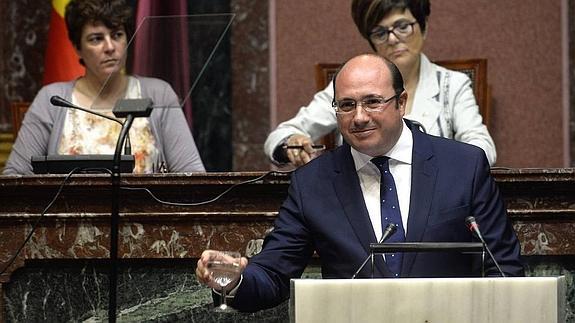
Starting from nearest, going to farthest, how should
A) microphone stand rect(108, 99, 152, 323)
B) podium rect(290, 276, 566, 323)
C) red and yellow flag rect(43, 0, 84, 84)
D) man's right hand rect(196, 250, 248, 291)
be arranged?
podium rect(290, 276, 566, 323), man's right hand rect(196, 250, 248, 291), microphone stand rect(108, 99, 152, 323), red and yellow flag rect(43, 0, 84, 84)

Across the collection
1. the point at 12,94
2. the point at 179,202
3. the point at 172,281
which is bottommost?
the point at 172,281

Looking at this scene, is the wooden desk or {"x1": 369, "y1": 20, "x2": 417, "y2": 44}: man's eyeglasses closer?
the wooden desk

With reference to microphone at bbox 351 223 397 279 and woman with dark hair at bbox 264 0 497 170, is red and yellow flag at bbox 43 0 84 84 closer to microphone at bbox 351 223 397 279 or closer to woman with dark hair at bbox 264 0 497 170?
woman with dark hair at bbox 264 0 497 170

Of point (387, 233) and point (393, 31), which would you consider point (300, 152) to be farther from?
point (387, 233)

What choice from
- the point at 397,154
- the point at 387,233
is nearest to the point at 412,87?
the point at 397,154

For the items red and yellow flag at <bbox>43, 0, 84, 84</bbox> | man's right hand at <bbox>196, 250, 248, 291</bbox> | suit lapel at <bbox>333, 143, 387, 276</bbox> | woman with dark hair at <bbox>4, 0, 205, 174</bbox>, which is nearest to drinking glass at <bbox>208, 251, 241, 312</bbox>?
man's right hand at <bbox>196, 250, 248, 291</bbox>

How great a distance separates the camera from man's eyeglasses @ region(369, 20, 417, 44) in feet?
14.6

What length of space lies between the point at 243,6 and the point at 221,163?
0.74 meters

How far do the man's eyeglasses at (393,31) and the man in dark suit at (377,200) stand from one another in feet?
3.06

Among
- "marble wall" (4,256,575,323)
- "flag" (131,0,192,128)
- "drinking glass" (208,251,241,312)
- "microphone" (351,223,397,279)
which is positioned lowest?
"marble wall" (4,256,575,323)

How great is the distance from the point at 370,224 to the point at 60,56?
2.70 metres

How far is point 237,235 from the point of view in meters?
3.90

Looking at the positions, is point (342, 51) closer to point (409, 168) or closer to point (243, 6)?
point (243, 6)

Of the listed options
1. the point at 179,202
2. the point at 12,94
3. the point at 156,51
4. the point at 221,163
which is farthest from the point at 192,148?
the point at 12,94
